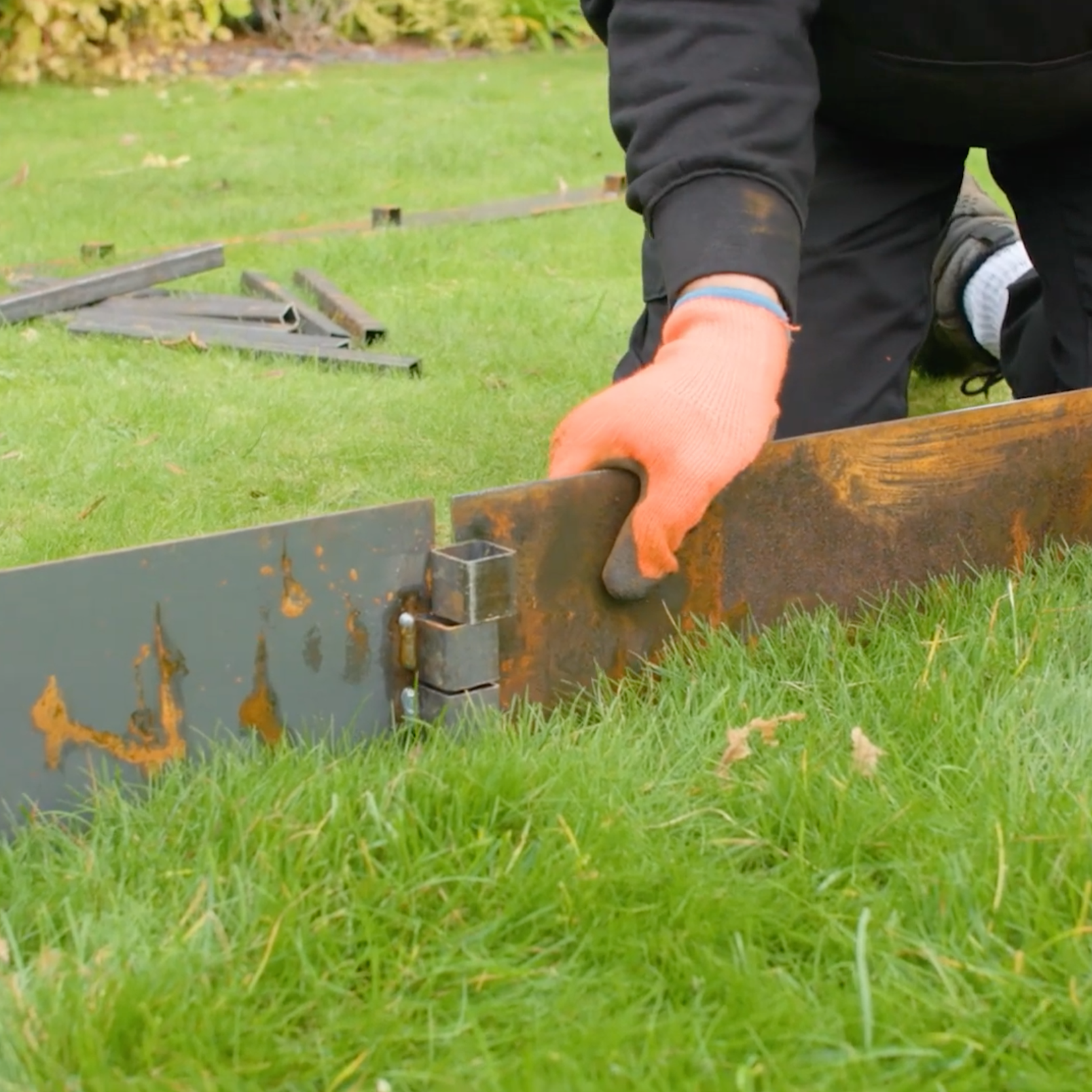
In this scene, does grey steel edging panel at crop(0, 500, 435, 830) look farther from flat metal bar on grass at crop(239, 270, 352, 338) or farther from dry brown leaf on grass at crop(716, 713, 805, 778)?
flat metal bar on grass at crop(239, 270, 352, 338)

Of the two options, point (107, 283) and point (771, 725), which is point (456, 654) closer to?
point (771, 725)

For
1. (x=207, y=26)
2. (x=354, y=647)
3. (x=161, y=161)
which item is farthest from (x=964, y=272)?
(x=207, y=26)

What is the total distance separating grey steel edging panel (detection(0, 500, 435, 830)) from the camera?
6.50ft

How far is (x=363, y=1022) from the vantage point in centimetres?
164

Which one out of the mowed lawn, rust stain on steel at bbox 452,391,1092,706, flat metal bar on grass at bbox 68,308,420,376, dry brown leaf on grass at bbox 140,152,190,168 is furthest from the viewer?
dry brown leaf on grass at bbox 140,152,190,168

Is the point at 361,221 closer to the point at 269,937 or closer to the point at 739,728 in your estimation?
the point at 739,728

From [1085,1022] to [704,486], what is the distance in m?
0.96

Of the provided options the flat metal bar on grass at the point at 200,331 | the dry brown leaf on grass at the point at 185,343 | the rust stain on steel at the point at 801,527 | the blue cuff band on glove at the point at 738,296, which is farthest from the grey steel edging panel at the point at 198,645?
the dry brown leaf on grass at the point at 185,343

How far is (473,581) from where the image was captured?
7.27ft

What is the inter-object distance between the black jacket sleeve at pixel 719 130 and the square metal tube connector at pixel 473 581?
0.67 meters

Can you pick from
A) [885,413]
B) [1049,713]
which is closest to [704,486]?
[1049,713]

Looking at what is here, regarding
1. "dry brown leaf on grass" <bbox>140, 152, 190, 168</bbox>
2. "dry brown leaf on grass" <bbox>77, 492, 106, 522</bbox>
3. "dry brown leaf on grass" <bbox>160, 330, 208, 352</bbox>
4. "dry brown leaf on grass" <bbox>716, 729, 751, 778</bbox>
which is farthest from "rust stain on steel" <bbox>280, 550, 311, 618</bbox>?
"dry brown leaf on grass" <bbox>140, 152, 190, 168</bbox>

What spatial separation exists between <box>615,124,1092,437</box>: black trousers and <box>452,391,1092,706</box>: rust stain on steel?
0.70 metres

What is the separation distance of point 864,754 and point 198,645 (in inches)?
37.5
